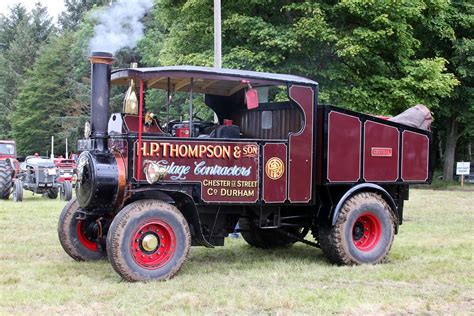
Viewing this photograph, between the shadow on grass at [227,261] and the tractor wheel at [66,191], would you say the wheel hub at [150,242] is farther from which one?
the tractor wheel at [66,191]

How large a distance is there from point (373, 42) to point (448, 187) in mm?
9968

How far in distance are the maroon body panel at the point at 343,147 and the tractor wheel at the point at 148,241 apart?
6.84ft

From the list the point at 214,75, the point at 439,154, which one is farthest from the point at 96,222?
the point at 439,154

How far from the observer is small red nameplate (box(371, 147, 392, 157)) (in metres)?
7.95

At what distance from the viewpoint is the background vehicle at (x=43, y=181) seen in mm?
17812

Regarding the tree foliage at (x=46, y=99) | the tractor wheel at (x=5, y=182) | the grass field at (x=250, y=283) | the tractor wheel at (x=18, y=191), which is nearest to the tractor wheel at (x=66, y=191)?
the tractor wheel at (x=18, y=191)

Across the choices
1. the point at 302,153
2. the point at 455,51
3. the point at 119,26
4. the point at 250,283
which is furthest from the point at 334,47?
the point at 250,283

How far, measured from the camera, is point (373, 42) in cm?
1798

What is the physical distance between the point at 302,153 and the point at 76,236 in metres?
2.96

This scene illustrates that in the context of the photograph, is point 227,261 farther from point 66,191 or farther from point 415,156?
point 66,191

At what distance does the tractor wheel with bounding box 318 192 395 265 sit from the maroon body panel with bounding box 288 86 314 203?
1.87 feet

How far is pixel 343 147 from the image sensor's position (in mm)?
7719

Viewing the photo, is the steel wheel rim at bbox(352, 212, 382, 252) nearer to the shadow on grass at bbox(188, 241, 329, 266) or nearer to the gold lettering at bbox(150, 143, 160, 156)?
the shadow on grass at bbox(188, 241, 329, 266)

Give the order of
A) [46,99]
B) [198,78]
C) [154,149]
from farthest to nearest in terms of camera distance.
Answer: [46,99], [198,78], [154,149]
